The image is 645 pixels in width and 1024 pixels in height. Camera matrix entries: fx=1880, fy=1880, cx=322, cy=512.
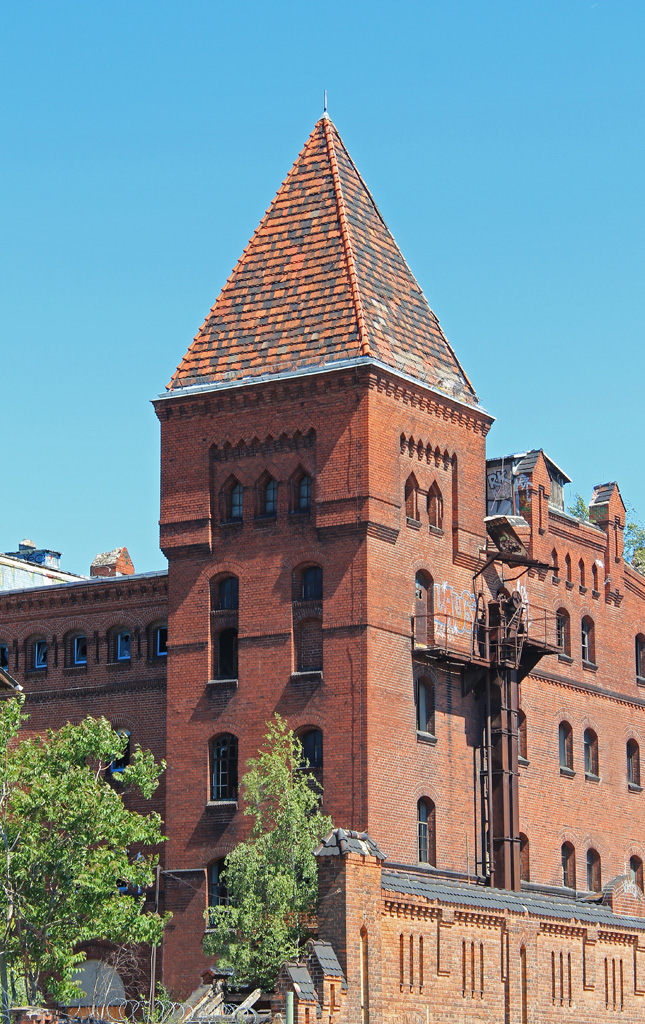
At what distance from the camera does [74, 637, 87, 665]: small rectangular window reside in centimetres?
5703

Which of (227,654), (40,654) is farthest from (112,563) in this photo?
(227,654)

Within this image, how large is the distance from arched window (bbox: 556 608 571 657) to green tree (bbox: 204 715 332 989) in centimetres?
1438

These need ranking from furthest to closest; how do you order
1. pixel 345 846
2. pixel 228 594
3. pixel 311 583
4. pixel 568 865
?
pixel 568 865, pixel 228 594, pixel 311 583, pixel 345 846

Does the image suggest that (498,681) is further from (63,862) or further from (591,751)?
(63,862)

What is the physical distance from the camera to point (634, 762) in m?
63.2

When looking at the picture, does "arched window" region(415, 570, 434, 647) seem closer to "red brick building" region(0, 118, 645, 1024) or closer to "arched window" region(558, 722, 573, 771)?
"red brick building" region(0, 118, 645, 1024)

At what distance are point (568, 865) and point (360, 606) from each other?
14.7m

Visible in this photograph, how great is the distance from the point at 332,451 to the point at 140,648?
32.3ft

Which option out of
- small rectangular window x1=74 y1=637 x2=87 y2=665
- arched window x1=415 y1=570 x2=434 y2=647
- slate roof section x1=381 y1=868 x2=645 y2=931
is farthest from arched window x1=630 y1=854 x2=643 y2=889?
small rectangular window x1=74 y1=637 x2=87 y2=665

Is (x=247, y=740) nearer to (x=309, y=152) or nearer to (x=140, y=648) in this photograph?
(x=140, y=648)

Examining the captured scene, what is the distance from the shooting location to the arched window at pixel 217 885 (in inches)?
1928

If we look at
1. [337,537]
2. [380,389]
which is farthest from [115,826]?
[380,389]

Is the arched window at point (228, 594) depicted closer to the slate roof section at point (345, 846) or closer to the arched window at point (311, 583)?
the arched window at point (311, 583)

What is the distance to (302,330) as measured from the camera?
51.4 meters
